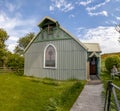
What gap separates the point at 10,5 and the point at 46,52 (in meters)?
6.18

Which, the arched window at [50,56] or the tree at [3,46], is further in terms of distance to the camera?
the tree at [3,46]

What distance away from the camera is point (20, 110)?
33.9 feet

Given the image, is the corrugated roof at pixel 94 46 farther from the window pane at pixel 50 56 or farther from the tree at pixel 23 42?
the tree at pixel 23 42

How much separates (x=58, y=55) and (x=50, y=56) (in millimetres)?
1081

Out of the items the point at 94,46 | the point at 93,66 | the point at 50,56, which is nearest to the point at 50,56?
the point at 50,56

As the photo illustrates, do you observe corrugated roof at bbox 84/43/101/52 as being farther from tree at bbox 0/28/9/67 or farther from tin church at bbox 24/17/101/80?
tree at bbox 0/28/9/67

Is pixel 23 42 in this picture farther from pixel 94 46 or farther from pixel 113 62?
pixel 113 62

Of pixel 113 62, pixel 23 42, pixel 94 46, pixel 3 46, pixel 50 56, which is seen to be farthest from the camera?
pixel 23 42

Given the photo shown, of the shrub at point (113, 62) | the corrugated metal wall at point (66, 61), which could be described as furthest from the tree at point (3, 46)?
the shrub at point (113, 62)

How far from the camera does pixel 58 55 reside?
23125 millimetres

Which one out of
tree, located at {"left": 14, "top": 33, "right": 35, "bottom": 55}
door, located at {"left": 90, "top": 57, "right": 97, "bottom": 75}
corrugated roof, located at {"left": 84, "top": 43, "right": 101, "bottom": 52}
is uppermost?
tree, located at {"left": 14, "top": 33, "right": 35, "bottom": 55}

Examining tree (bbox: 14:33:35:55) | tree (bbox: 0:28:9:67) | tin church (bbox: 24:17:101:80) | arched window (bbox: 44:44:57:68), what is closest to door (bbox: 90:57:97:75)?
tin church (bbox: 24:17:101:80)

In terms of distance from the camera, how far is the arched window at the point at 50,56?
23394mm

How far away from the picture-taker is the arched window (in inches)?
921
